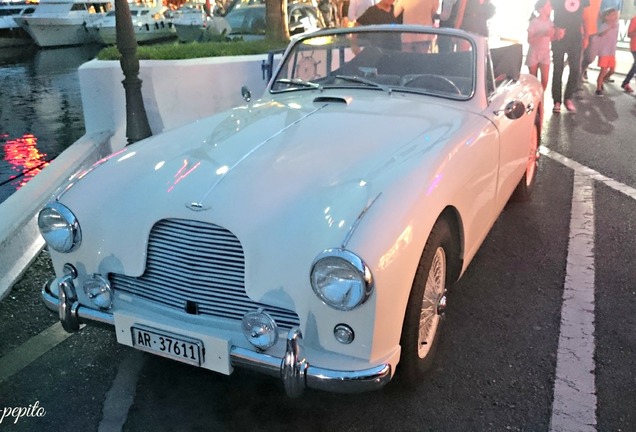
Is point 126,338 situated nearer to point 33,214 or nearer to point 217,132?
point 217,132

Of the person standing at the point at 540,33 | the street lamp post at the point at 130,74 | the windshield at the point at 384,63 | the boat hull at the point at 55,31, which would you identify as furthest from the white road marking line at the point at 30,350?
the boat hull at the point at 55,31

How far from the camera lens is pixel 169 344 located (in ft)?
7.93

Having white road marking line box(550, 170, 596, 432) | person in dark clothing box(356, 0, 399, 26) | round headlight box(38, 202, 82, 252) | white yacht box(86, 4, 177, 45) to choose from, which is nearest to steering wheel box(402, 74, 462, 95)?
white road marking line box(550, 170, 596, 432)

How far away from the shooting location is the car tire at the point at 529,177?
16.3ft

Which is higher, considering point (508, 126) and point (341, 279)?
point (508, 126)

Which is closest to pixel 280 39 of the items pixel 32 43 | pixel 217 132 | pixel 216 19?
pixel 216 19

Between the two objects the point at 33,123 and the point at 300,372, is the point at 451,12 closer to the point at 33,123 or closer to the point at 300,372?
the point at 33,123

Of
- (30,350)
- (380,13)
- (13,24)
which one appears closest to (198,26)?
(380,13)

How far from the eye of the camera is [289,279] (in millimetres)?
2289

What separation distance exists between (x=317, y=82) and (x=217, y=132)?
3.57 ft

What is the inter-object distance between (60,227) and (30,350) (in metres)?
0.85

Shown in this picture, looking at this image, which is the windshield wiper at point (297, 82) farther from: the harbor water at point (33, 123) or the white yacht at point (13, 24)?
the white yacht at point (13, 24)

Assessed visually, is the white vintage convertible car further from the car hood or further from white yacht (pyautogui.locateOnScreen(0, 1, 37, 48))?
white yacht (pyautogui.locateOnScreen(0, 1, 37, 48))

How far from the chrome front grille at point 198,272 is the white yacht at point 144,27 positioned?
3121 centimetres
